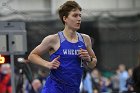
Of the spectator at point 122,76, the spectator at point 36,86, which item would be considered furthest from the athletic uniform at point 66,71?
the spectator at point 122,76

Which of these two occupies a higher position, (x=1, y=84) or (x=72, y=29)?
(x=72, y=29)

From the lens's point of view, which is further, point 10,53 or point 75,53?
point 10,53

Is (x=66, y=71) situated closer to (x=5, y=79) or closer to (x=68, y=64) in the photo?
(x=68, y=64)

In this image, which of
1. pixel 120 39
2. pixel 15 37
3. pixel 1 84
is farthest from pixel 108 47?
pixel 15 37

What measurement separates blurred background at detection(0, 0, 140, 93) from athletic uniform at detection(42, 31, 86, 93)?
401 cm

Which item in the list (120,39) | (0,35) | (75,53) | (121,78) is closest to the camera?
(75,53)

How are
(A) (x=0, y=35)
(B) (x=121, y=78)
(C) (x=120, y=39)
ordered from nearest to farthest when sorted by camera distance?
(A) (x=0, y=35)
(B) (x=121, y=78)
(C) (x=120, y=39)

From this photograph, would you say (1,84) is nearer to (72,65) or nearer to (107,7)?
(107,7)

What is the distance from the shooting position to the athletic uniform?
5.88 meters

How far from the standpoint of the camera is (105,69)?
16844 millimetres

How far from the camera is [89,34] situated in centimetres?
1572

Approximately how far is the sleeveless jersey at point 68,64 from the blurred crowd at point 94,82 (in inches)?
183

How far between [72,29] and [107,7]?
31.4 ft

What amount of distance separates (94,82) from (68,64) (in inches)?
330
